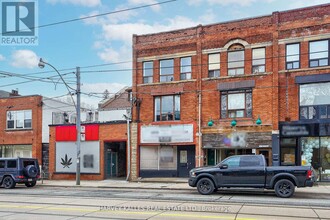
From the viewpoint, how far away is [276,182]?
16.0 metres

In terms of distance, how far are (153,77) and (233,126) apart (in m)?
6.86

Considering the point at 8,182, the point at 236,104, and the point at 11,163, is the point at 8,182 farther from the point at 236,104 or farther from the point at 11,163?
the point at 236,104

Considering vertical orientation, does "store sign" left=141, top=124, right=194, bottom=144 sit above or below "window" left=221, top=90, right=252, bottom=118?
below

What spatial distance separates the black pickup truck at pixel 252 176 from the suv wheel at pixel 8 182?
11780 millimetres

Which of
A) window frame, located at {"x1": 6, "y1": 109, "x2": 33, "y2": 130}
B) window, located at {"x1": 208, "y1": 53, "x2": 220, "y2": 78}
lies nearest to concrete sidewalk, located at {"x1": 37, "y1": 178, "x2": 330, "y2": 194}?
window, located at {"x1": 208, "y1": 53, "x2": 220, "y2": 78}

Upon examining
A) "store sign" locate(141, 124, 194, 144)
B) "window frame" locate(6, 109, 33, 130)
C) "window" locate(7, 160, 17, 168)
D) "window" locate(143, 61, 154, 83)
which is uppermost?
"window" locate(143, 61, 154, 83)

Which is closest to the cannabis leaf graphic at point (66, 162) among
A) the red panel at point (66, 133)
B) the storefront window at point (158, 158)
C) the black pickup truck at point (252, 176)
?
the red panel at point (66, 133)

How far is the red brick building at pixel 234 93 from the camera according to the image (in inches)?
872

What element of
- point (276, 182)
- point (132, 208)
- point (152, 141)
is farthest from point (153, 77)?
point (132, 208)

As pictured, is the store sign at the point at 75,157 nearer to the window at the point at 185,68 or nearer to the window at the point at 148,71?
the window at the point at 148,71

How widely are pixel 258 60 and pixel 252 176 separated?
990cm

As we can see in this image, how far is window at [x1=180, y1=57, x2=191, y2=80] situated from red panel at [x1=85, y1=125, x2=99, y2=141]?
7.57m

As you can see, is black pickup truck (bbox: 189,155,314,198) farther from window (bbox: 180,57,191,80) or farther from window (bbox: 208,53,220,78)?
window (bbox: 180,57,191,80)

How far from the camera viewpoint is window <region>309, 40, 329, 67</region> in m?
21.9
